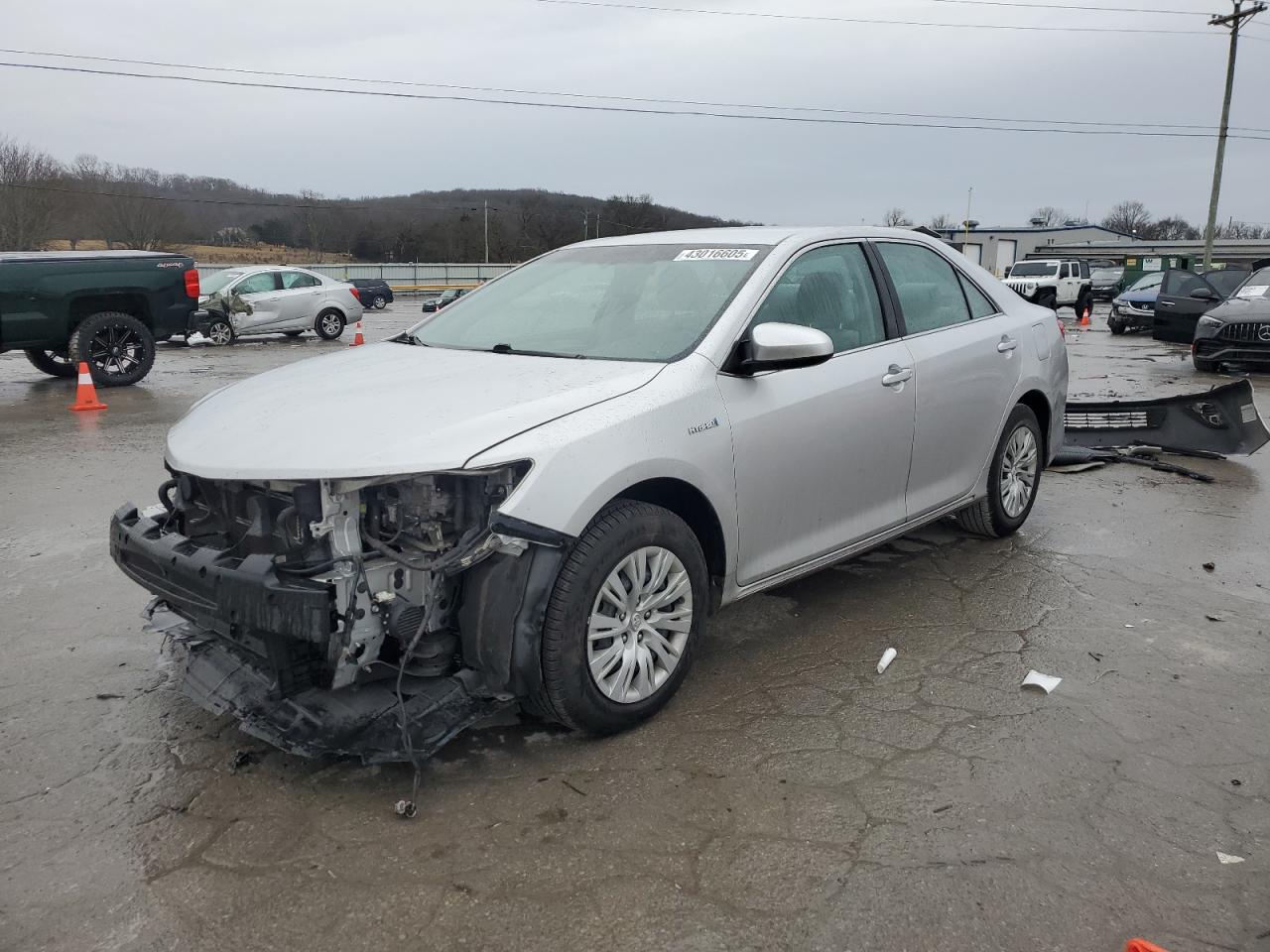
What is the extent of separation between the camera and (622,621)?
128 inches

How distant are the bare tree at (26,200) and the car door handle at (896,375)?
2078 inches

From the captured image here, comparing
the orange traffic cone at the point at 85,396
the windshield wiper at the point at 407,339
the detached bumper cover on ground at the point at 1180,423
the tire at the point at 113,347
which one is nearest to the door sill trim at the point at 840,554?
the windshield wiper at the point at 407,339

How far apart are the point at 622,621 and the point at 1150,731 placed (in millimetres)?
1886

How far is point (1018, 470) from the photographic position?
18.2 feet

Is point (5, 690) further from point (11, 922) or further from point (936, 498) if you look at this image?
point (936, 498)

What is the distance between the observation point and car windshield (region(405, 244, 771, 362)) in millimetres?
3836

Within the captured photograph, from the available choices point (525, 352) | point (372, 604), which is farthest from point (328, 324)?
point (372, 604)

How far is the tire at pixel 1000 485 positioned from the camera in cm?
529

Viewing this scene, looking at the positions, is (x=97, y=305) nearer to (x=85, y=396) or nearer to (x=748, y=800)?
(x=85, y=396)

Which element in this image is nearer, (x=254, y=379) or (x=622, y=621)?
(x=622, y=621)

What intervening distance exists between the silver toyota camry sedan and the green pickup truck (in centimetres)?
962

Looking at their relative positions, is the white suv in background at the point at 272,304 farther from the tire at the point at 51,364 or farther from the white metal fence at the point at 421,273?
the white metal fence at the point at 421,273

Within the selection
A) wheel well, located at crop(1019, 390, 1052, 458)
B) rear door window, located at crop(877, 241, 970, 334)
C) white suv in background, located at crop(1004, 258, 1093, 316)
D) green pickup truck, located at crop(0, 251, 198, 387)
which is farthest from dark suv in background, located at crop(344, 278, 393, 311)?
rear door window, located at crop(877, 241, 970, 334)

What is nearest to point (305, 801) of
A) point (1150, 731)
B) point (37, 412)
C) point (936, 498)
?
point (1150, 731)
